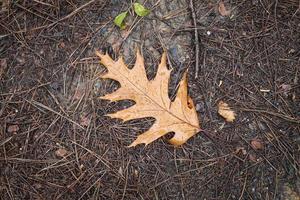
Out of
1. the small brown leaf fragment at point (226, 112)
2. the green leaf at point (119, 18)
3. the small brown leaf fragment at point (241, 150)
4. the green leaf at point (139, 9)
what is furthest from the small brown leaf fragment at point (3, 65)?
the small brown leaf fragment at point (241, 150)

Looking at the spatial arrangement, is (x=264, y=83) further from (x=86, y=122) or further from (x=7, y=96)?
(x=7, y=96)

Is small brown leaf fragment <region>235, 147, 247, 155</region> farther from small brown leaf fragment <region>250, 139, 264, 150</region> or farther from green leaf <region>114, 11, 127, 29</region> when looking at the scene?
green leaf <region>114, 11, 127, 29</region>

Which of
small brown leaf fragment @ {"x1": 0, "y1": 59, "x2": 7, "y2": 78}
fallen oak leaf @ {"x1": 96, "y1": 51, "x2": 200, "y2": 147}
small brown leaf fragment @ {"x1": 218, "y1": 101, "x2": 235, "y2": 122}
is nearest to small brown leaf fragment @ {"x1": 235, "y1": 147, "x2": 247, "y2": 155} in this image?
small brown leaf fragment @ {"x1": 218, "y1": 101, "x2": 235, "y2": 122}

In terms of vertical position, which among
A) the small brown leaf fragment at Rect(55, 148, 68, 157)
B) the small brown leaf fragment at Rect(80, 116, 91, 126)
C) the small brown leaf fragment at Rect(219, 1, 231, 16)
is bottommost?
the small brown leaf fragment at Rect(55, 148, 68, 157)

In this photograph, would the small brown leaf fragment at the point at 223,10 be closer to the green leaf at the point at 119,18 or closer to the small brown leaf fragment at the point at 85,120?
the green leaf at the point at 119,18

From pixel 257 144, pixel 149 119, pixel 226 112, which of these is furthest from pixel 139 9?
pixel 257 144

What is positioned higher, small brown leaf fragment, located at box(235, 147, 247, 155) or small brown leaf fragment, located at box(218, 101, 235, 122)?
small brown leaf fragment, located at box(218, 101, 235, 122)
